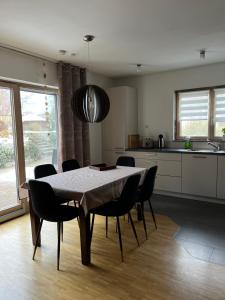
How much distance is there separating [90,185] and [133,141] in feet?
9.31

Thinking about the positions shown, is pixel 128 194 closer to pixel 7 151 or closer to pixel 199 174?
pixel 7 151

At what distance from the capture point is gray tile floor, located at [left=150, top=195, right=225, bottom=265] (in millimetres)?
2576

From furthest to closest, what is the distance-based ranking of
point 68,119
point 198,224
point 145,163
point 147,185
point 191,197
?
1. point 145,163
2. point 191,197
3. point 68,119
4. point 198,224
5. point 147,185

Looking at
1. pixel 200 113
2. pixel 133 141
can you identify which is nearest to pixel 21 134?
pixel 133 141

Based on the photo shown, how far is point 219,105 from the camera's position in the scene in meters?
4.48

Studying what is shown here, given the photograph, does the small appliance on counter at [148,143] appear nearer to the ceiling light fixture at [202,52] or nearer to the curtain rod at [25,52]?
the ceiling light fixture at [202,52]

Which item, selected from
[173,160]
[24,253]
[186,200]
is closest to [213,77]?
[173,160]

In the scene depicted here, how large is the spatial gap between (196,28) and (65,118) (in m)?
2.45

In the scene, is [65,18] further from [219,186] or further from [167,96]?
[219,186]

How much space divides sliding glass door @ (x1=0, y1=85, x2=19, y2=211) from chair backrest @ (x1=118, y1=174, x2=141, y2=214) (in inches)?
80.3

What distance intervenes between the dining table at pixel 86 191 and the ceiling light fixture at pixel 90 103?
2.40 feet

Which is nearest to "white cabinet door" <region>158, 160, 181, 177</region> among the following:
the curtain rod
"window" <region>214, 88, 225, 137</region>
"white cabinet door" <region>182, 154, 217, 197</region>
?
"white cabinet door" <region>182, 154, 217, 197</region>

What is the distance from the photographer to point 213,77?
14.6ft

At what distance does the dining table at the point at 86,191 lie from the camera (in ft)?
7.39
